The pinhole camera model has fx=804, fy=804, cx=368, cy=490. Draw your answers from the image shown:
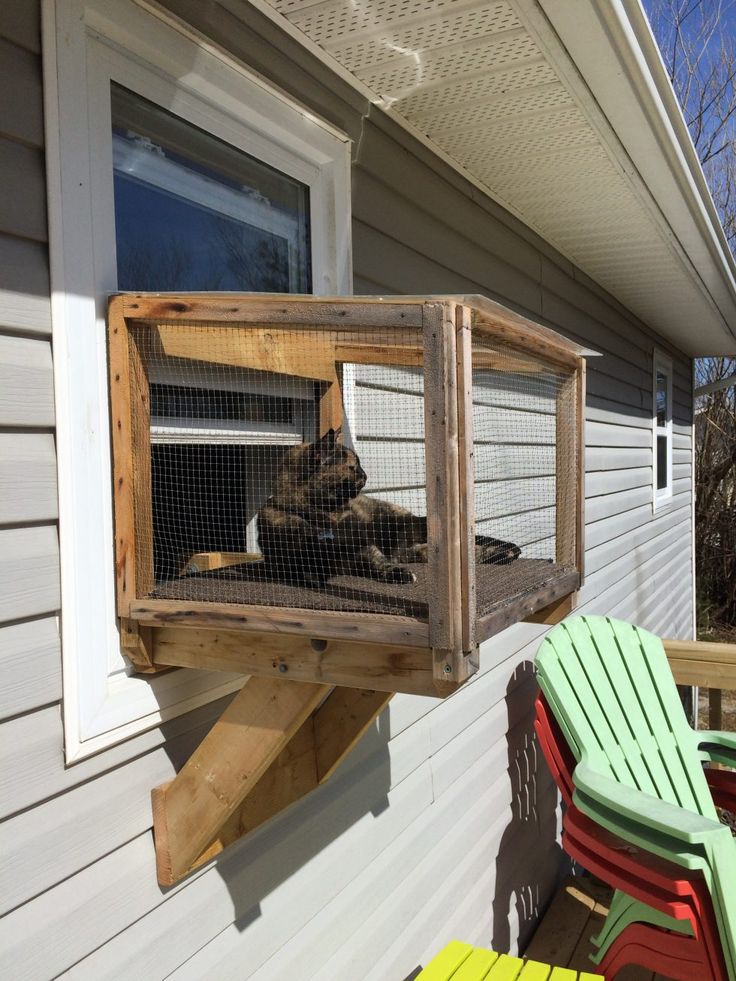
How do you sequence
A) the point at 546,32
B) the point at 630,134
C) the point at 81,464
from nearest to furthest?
the point at 81,464
the point at 546,32
the point at 630,134

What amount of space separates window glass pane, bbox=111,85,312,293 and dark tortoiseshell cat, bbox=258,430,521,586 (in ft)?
1.61

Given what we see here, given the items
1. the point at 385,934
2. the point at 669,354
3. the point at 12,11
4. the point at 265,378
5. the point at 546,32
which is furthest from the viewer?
the point at 669,354

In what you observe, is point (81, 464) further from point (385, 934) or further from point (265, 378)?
point (385, 934)

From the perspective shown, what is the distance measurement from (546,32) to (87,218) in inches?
49.0

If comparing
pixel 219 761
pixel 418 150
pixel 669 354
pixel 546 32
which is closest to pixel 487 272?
pixel 418 150

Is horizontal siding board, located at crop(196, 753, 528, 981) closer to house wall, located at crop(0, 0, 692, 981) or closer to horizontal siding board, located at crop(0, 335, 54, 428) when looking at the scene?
house wall, located at crop(0, 0, 692, 981)

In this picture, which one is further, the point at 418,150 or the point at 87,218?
the point at 418,150

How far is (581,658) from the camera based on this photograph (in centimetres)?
306

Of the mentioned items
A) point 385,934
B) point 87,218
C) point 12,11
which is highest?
point 12,11

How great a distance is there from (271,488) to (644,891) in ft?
5.48

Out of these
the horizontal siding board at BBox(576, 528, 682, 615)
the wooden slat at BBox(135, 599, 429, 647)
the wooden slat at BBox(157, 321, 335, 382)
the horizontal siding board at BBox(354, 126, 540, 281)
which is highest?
the horizontal siding board at BBox(354, 126, 540, 281)

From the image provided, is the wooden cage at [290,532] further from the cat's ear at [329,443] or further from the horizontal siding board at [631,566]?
the horizontal siding board at [631,566]

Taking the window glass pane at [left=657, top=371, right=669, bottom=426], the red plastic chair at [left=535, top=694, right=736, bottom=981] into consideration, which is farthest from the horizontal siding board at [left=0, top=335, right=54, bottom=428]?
the window glass pane at [left=657, top=371, right=669, bottom=426]

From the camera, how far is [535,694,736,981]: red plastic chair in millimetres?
2189
